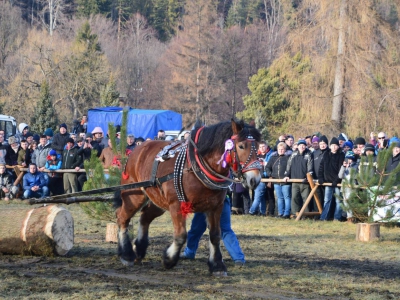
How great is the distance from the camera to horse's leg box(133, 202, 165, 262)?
9.62 meters

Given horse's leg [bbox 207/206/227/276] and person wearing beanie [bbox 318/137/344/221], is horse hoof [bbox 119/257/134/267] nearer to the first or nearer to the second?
horse's leg [bbox 207/206/227/276]

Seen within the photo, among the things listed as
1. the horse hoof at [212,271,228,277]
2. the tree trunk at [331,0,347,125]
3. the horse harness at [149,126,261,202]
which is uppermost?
the tree trunk at [331,0,347,125]

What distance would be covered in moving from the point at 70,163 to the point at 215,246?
1170 centimetres

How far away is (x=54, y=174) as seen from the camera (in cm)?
1988

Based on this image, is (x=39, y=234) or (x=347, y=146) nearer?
(x=39, y=234)

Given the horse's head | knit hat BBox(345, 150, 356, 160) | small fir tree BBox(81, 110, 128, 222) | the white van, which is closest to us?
the horse's head

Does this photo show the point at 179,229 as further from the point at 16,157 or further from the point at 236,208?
the point at 16,157

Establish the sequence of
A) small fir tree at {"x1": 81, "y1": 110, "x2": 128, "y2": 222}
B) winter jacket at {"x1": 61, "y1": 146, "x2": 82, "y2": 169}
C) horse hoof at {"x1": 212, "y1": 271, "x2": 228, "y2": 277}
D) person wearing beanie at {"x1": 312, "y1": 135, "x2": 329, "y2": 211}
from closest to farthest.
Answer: horse hoof at {"x1": 212, "y1": 271, "x2": 228, "y2": 277} < small fir tree at {"x1": 81, "y1": 110, "x2": 128, "y2": 222} < person wearing beanie at {"x1": 312, "y1": 135, "x2": 329, "y2": 211} < winter jacket at {"x1": 61, "y1": 146, "x2": 82, "y2": 169}

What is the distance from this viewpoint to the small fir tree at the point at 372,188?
12523 millimetres

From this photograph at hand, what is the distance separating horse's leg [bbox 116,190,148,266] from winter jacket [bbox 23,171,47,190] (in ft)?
33.4

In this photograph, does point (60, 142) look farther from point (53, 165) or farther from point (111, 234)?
point (111, 234)

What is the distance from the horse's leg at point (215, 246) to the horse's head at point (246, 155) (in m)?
0.77

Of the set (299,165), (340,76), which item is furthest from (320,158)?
(340,76)

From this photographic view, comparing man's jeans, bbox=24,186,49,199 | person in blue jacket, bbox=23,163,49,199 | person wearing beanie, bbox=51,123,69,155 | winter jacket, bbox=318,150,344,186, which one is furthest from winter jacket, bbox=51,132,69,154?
winter jacket, bbox=318,150,344,186
